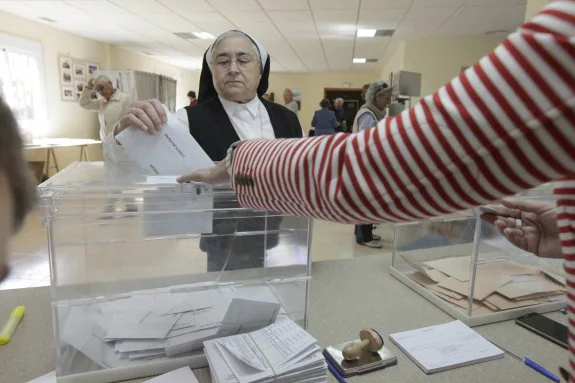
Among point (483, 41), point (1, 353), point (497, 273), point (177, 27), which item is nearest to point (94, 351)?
point (1, 353)

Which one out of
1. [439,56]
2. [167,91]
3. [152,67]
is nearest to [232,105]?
[439,56]

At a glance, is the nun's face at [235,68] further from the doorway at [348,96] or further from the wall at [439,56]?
the doorway at [348,96]

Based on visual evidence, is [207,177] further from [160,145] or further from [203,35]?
[203,35]

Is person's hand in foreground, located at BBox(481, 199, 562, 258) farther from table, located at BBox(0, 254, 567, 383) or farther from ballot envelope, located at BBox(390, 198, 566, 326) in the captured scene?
table, located at BBox(0, 254, 567, 383)

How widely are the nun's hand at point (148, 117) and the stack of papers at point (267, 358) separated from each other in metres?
0.44

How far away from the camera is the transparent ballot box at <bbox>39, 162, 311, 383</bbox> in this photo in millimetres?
715

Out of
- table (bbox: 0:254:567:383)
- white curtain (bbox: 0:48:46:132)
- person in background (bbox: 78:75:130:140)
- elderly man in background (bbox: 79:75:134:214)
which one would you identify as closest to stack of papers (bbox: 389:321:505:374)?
table (bbox: 0:254:567:383)

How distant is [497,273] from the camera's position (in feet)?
3.79

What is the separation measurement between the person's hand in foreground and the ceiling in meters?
4.19

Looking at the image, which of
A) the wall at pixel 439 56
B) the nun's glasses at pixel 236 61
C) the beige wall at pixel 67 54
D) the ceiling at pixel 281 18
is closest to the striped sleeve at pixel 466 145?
the nun's glasses at pixel 236 61

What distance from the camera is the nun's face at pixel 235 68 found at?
1.36 meters

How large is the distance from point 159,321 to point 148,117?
41 cm

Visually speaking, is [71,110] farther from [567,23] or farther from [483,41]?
[567,23]

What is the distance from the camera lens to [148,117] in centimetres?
83
